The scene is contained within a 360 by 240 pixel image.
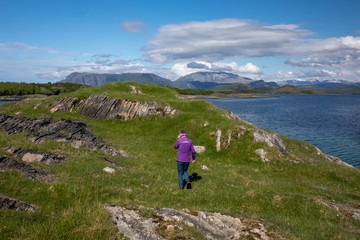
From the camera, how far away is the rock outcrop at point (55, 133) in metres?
24.6

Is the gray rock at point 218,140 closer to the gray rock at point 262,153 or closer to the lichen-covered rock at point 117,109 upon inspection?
the gray rock at point 262,153

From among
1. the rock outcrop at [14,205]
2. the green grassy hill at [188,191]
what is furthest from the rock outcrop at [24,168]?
the rock outcrop at [14,205]

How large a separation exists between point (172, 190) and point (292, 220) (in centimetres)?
739

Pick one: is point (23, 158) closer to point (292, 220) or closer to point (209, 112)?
point (292, 220)

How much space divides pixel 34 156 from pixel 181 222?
15208mm

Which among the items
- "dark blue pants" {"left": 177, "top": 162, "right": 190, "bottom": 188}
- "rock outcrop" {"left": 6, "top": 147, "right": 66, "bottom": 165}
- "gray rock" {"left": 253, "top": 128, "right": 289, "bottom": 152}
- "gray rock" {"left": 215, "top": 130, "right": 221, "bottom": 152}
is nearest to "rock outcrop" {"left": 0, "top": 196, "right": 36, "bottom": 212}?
"rock outcrop" {"left": 6, "top": 147, "right": 66, "bottom": 165}

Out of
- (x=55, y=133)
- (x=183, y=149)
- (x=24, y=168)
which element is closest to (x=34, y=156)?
(x=24, y=168)

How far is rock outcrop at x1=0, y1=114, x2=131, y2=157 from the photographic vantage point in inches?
970

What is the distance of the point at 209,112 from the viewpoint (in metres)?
39.6

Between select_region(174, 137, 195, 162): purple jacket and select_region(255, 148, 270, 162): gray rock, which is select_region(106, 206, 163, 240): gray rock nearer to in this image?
select_region(174, 137, 195, 162): purple jacket

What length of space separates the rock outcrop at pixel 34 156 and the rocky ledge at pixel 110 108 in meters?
22.7

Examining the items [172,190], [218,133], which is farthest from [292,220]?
[218,133]

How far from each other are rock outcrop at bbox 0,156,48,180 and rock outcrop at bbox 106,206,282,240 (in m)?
8.03

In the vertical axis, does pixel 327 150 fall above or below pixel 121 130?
below
